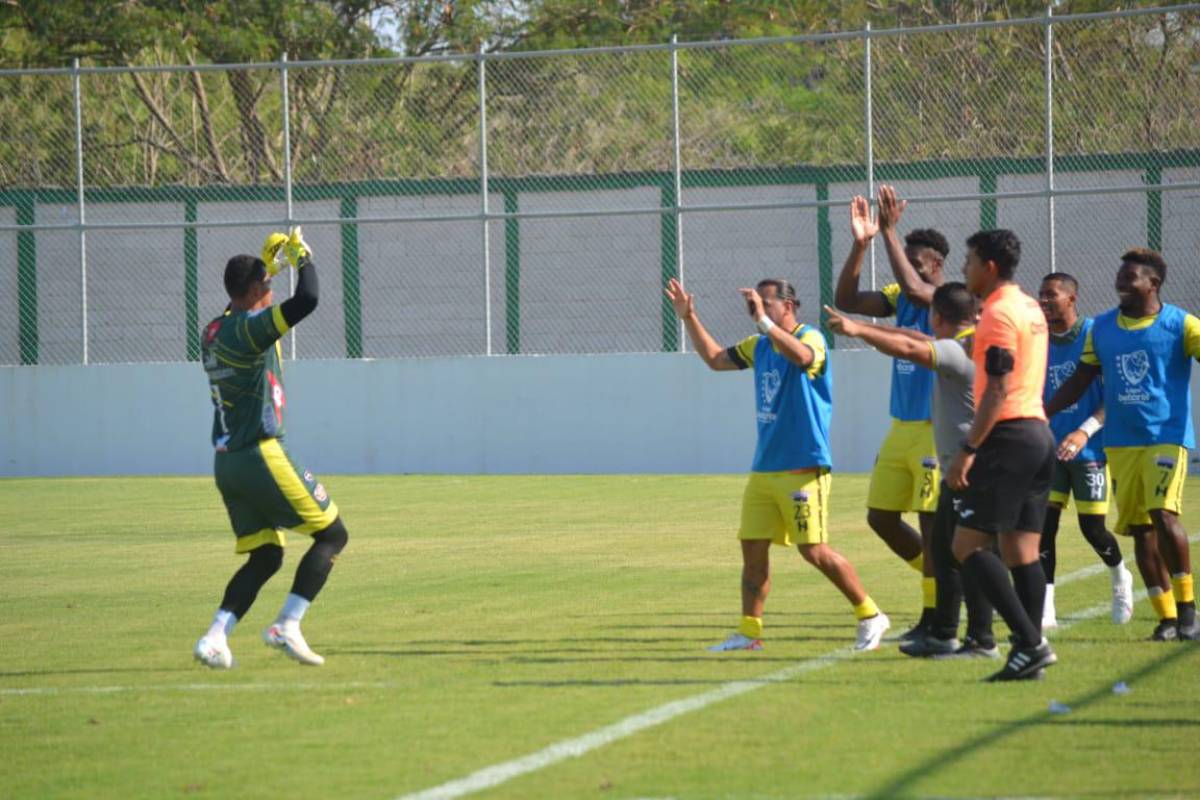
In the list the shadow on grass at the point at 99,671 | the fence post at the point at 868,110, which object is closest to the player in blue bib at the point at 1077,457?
the shadow on grass at the point at 99,671

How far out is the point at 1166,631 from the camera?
9.68 meters

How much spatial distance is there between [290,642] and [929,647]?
305 centimetres

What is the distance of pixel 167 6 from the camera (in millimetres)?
34969

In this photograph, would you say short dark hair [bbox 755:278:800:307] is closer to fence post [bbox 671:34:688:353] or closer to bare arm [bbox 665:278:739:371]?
bare arm [bbox 665:278:739:371]

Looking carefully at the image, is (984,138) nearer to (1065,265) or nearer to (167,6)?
(1065,265)

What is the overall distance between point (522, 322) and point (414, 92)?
3.78 meters

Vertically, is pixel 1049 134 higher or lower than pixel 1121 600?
higher

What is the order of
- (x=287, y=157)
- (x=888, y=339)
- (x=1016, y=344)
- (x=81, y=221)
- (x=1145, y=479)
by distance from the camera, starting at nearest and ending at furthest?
1. (x=1016, y=344)
2. (x=888, y=339)
3. (x=1145, y=479)
4. (x=287, y=157)
5. (x=81, y=221)

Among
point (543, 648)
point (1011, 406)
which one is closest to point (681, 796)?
point (1011, 406)

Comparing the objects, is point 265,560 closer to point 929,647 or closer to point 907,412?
point 929,647

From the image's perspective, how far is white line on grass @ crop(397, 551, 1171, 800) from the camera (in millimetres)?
6453

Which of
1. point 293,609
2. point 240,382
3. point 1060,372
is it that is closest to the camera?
point 293,609

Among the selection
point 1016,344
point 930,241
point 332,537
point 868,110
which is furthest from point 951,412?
point 868,110

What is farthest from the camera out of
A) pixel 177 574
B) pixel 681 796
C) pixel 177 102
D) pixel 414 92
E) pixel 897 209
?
pixel 177 102
